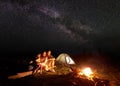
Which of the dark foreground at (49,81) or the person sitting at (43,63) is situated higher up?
the person sitting at (43,63)

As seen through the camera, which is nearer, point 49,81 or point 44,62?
point 49,81

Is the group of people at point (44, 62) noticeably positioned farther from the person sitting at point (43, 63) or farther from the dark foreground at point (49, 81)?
the dark foreground at point (49, 81)

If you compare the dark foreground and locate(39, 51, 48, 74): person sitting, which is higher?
locate(39, 51, 48, 74): person sitting

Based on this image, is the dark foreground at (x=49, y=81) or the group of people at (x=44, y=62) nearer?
the dark foreground at (x=49, y=81)

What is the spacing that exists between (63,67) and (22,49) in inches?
674

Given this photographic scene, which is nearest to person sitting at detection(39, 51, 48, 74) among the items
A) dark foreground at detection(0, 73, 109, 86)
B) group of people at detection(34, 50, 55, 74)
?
group of people at detection(34, 50, 55, 74)

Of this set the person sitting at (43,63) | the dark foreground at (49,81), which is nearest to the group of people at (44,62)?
the person sitting at (43,63)

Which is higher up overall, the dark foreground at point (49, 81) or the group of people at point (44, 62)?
the group of people at point (44, 62)

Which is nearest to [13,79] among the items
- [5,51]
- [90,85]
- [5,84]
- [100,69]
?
[5,84]

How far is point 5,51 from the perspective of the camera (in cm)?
3175

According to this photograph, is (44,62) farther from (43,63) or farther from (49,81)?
(49,81)

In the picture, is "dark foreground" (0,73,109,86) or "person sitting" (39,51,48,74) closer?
"dark foreground" (0,73,109,86)

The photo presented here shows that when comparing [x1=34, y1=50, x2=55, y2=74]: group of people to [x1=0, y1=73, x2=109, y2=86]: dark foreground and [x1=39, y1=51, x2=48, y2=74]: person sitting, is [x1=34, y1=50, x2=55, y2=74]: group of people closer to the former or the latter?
[x1=39, y1=51, x2=48, y2=74]: person sitting

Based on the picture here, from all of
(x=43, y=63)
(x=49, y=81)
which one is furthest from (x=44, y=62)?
(x=49, y=81)
